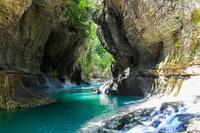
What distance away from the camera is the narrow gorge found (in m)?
13.6

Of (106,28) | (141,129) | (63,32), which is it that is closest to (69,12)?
(106,28)

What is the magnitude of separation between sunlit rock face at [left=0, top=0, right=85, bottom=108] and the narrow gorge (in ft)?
0.22

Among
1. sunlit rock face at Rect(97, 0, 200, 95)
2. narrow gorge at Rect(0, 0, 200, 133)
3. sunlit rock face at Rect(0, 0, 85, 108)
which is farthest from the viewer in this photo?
sunlit rock face at Rect(0, 0, 85, 108)

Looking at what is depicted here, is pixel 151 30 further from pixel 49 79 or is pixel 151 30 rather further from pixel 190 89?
pixel 49 79

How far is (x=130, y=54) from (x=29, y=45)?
7.90 meters

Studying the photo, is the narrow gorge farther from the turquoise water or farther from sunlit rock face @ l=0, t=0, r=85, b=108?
the turquoise water

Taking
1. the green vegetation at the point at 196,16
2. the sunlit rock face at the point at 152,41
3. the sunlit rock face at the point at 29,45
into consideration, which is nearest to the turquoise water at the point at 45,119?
the sunlit rock face at the point at 29,45

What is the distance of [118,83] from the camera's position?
29547mm

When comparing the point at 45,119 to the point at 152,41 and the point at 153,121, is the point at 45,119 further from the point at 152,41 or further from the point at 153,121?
the point at 152,41

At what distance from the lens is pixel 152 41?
24781 mm

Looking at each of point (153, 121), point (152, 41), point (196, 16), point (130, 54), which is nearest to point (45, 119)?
point (153, 121)

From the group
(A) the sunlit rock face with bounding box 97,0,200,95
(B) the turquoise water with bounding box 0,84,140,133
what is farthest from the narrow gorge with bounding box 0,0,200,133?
(B) the turquoise water with bounding box 0,84,140,133

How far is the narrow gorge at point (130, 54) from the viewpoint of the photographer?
13.6 meters

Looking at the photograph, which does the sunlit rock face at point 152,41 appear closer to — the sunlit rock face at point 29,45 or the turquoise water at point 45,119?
the sunlit rock face at point 29,45
